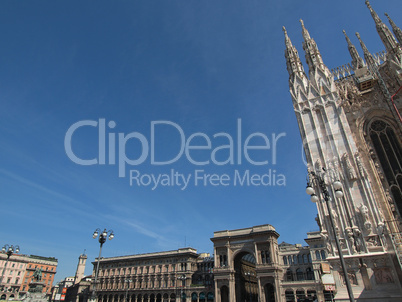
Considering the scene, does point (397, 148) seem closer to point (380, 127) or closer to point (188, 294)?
point (380, 127)

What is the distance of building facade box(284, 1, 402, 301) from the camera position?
15977 mm

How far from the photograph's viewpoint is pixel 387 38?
22812 mm

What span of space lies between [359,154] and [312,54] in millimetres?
11259

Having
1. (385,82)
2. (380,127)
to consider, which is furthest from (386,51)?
(380,127)

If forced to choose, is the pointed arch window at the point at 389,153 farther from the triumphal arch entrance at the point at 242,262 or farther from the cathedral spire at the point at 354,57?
the triumphal arch entrance at the point at 242,262

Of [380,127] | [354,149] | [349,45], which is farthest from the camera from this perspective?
[349,45]

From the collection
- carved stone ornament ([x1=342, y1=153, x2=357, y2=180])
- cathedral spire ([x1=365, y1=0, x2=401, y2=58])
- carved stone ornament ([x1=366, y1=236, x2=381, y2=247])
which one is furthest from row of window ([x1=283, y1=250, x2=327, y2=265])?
cathedral spire ([x1=365, y1=0, x2=401, y2=58])

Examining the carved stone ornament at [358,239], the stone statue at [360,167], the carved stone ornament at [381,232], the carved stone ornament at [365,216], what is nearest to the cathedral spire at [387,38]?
the stone statue at [360,167]

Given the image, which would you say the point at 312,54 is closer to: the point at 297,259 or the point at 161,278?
the point at 297,259

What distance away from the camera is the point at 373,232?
54.6 ft

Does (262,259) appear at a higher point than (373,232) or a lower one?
higher

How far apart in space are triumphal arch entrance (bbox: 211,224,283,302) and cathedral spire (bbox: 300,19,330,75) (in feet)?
134

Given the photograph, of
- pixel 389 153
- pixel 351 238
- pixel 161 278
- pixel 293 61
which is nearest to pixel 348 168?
pixel 389 153

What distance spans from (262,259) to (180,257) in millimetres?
25881
